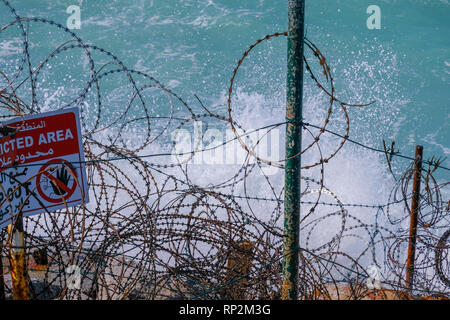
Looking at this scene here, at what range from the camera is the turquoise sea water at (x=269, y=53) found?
28.2 metres

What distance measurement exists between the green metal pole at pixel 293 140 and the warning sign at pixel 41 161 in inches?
75.9

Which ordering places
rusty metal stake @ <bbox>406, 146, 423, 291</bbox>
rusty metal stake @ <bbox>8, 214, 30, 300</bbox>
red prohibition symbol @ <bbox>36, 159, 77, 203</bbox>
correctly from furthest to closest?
rusty metal stake @ <bbox>406, 146, 423, 291</bbox> → rusty metal stake @ <bbox>8, 214, 30, 300</bbox> → red prohibition symbol @ <bbox>36, 159, 77, 203</bbox>

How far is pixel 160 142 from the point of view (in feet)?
84.5

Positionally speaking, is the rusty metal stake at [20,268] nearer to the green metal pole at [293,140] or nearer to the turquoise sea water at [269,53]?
the green metal pole at [293,140]

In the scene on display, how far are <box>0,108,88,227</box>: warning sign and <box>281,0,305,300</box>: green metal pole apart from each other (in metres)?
1.93

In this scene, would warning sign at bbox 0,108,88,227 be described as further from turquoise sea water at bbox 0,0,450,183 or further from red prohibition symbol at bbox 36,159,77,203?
turquoise sea water at bbox 0,0,450,183

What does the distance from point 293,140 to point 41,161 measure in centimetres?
238

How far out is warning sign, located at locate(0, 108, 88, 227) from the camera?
459 centimetres

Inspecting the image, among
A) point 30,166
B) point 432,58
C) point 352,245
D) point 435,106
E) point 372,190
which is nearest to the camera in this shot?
point 30,166

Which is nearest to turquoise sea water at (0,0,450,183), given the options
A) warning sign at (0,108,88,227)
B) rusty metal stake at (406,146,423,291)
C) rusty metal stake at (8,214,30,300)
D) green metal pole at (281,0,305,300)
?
rusty metal stake at (406,146,423,291)

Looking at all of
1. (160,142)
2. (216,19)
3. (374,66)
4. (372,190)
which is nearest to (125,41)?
(216,19)

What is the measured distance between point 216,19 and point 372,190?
1544 centimetres

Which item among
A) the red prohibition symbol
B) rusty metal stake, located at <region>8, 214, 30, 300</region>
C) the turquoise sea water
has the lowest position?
rusty metal stake, located at <region>8, 214, 30, 300</region>

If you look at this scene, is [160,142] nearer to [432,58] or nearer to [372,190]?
[372,190]
